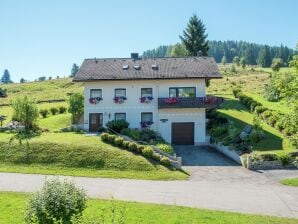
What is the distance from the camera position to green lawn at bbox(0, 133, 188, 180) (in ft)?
91.0

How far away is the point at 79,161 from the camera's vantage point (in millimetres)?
29484

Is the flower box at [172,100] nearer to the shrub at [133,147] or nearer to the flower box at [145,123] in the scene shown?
the flower box at [145,123]

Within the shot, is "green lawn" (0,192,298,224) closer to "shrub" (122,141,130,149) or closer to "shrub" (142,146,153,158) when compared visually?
"shrub" (142,146,153,158)

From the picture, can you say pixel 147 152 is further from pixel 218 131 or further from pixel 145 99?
pixel 218 131

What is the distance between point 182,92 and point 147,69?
4.55m

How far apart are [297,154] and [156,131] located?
14134 millimetres

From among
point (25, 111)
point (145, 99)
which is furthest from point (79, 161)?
point (145, 99)

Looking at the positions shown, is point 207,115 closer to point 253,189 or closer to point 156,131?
point 156,131

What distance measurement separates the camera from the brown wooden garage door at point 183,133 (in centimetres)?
3994

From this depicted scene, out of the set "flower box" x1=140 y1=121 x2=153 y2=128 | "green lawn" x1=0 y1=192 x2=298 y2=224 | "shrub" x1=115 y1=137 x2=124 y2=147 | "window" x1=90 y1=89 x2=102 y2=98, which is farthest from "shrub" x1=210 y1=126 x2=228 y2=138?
"green lawn" x1=0 y1=192 x2=298 y2=224

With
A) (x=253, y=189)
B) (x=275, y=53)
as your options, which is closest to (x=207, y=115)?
(x=253, y=189)

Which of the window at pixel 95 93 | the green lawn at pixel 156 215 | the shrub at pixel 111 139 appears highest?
the window at pixel 95 93

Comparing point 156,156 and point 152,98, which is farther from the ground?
point 152,98

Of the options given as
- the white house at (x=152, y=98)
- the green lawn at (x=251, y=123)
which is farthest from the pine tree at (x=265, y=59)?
the white house at (x=152, y=98)
